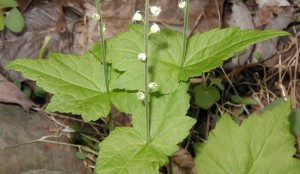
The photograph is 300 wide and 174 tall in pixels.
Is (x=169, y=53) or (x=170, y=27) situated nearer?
(x=169, y=53)

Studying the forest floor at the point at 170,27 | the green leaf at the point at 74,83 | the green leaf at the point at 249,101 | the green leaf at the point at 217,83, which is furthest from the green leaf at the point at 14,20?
the green leaf at the point at 249,101

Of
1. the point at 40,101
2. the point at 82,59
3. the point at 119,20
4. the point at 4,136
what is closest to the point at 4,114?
the point at 4,136

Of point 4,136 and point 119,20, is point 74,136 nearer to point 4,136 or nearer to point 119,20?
point 4,136

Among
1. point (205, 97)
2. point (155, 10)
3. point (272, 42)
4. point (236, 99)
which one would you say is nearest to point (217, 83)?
point (205, 97)

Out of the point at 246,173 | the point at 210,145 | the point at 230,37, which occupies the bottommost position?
the point at 246,173

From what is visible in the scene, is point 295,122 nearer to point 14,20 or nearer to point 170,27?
point 170,27

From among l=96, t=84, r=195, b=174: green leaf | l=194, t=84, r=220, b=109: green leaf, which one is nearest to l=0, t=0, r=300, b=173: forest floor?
l=194, t=84, r=220, b=109: green leaf
